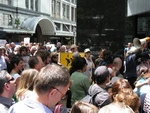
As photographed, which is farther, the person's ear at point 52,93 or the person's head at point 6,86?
the person's head at point 6,86

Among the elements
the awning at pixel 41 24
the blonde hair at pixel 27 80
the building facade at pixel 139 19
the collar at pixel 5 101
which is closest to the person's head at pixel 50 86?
the collar at pixel 5 101

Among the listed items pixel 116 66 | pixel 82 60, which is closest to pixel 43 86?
pixel 82 60

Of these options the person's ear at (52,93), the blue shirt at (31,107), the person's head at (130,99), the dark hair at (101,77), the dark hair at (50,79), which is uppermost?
the dark hair at (50,79)

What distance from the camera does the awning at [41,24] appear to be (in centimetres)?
3962

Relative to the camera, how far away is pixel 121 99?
380 cm

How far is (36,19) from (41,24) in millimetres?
5221

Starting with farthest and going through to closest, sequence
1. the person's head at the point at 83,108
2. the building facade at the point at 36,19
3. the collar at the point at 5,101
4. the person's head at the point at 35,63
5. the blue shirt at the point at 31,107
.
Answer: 1. the building facade at the point at 36,19
2. the person's head at the point at 35,63
3. the collar at the point at 5,101
4. the person's head at the point at 83,108
5. the blue shirt at the point at 31,107

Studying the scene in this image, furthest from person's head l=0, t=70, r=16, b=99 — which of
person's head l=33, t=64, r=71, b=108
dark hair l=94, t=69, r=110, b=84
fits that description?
dark hair l=94, t=69, r=110, b=84

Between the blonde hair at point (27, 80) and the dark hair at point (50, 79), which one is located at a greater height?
the dark hair at point (50, 79)

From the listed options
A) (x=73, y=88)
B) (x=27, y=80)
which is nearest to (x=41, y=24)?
(x=73, y=88)

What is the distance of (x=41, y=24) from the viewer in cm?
4650

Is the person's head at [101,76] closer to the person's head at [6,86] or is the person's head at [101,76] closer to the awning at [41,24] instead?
the person's head at [6,86]

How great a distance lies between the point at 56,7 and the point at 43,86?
53.6 metres

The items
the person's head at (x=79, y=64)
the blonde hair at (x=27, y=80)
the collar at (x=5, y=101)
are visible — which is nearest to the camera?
the collar at (x=5, y=101)
